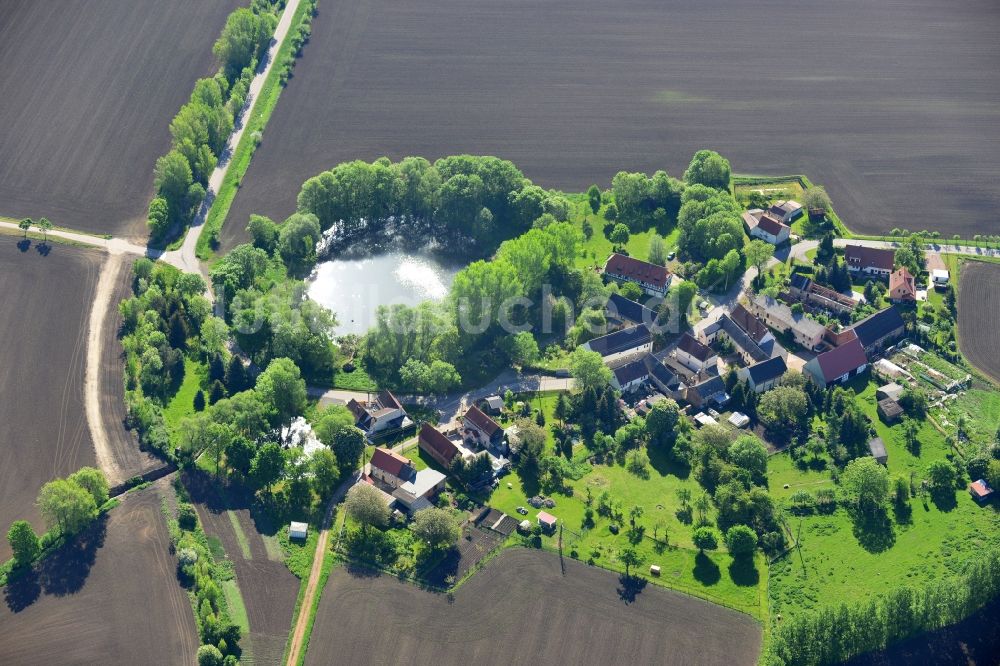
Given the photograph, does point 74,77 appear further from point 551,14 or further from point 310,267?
point 551,14

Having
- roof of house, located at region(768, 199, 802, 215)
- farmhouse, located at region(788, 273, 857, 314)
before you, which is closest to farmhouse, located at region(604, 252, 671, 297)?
farmhouse, located at region(788, 273, 857, 314)

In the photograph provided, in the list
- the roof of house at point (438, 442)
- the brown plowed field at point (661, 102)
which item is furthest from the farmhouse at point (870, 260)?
the roof of house at point (438, 442)

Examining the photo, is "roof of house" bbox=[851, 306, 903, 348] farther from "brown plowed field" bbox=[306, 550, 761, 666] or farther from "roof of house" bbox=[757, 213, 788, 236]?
"brown plowed field" bbox=[306, 550, 761, 666]

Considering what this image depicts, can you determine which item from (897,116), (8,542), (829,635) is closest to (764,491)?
(829,635)

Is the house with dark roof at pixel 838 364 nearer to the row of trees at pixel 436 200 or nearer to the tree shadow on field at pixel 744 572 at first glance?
the tree shadow on field at pixel 744 572

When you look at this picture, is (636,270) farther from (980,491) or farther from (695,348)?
(980,491)

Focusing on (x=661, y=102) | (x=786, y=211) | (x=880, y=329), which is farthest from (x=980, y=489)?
(x=661, y=102)
